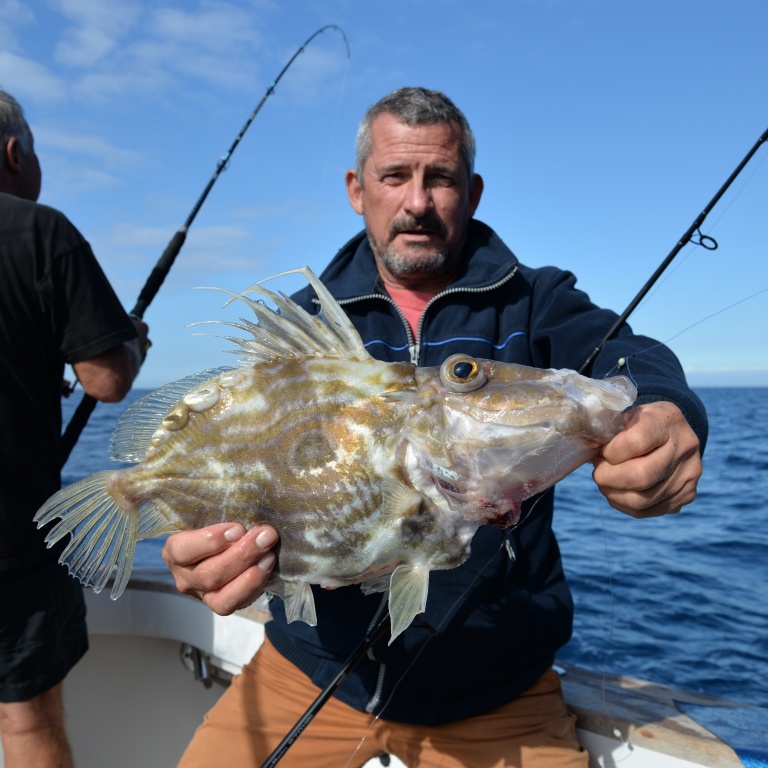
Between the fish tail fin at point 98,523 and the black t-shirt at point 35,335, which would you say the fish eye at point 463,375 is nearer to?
the fish tail fin at point 98,523

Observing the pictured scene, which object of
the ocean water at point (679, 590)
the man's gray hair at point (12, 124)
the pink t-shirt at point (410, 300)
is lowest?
the ocean water at point (679, 590)

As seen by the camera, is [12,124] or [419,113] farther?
[12,124]

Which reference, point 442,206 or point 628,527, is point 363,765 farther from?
point 628,527

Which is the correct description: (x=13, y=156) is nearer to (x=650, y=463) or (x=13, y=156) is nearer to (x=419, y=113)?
(x=419, y=113)

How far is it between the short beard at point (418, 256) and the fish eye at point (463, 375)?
4.99 ft

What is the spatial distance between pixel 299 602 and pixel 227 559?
0.87 ft

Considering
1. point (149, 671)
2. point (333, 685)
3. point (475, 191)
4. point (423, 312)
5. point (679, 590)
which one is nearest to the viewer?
point (333, 685)

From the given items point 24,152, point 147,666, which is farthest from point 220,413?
point 147,666

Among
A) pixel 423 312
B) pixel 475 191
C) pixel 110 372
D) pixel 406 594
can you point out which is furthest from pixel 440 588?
pixel 475 191

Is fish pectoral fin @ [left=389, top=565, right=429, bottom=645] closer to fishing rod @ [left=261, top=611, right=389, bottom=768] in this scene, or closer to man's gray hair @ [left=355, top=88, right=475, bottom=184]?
fishing rod @ [left=261, top=611, right=389, bottom=768]

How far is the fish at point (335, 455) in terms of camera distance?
5.68 feet

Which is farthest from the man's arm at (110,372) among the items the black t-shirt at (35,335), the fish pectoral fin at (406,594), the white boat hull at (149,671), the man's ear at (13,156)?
the fish pectoral fin at (406,594)

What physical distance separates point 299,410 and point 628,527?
10.7 metres

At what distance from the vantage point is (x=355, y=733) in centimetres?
295
